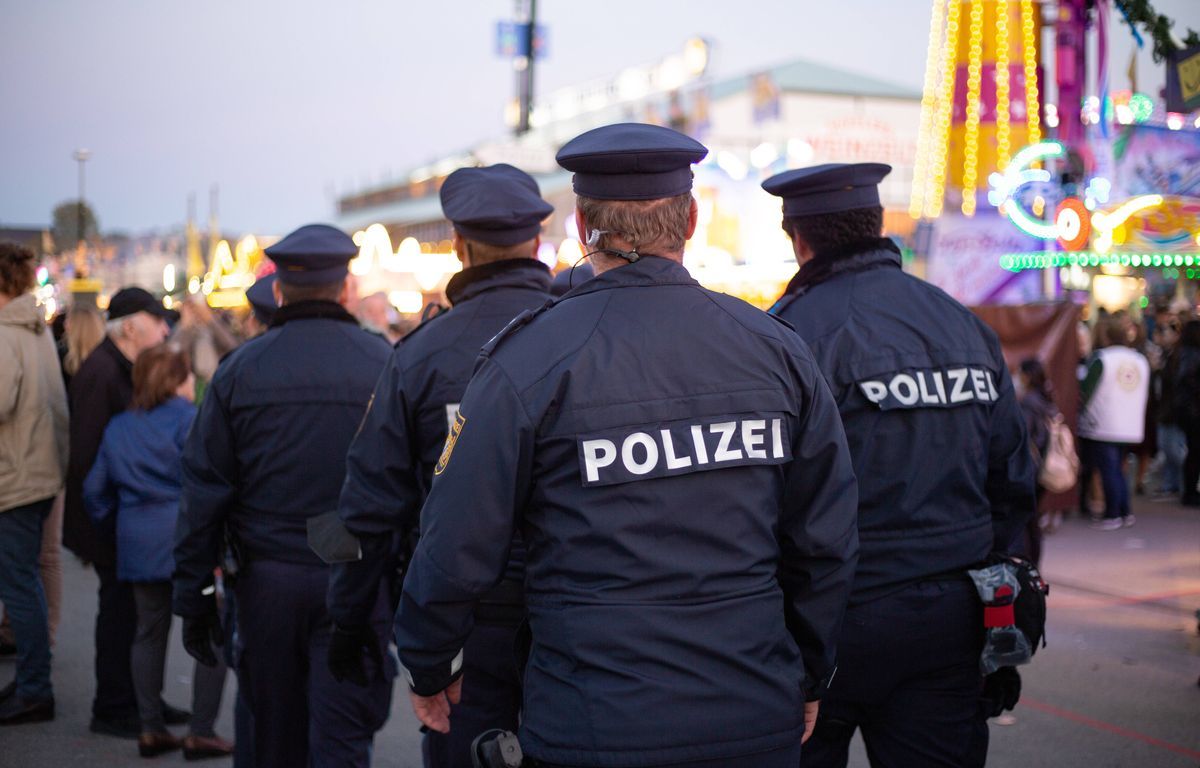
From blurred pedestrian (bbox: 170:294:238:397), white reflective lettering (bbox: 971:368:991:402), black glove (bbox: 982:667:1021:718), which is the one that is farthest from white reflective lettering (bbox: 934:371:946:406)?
blurred pedestrian (bbox: 170:294:238:397)

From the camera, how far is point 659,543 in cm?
218

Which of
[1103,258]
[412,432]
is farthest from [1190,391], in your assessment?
[412,432]

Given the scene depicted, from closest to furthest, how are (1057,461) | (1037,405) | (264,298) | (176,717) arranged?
(264,298)
(176,717)
(1057,461)
(1037,405)

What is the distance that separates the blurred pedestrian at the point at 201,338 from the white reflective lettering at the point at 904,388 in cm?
867

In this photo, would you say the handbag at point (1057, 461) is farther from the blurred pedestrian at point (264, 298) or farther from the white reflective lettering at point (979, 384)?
the blurred pedestrian at point (264, 298)

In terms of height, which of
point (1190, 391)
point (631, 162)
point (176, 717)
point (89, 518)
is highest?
point (631, 162)

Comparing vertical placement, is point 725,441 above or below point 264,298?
below

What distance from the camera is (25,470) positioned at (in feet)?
18.4

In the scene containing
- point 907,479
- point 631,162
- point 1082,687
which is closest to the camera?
point 631,162

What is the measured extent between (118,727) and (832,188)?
4377 millimetres

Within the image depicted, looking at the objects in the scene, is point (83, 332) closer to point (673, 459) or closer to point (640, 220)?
point (640, 220)

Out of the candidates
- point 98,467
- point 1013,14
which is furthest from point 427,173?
point 98,467

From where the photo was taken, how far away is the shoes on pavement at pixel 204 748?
5262mm

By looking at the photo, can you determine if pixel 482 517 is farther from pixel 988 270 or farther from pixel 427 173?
pixel 427 173
